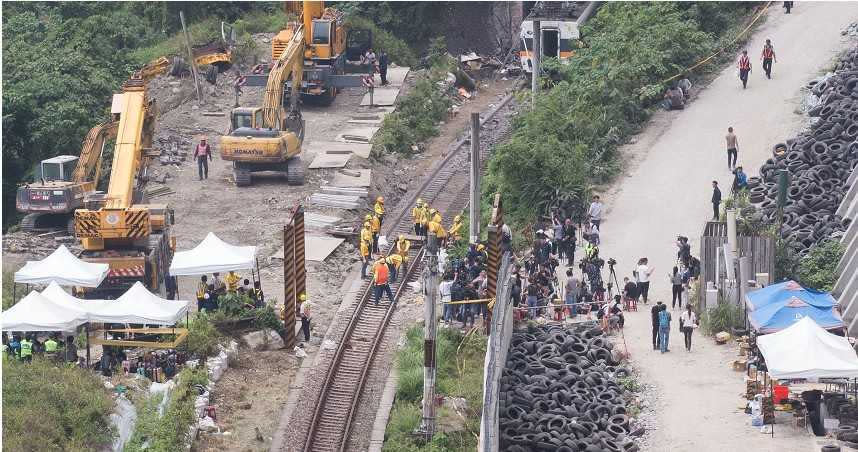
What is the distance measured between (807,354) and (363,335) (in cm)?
1152

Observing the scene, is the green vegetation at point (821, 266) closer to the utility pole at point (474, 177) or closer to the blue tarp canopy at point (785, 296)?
the blue tarp canopy at point (785, 296)

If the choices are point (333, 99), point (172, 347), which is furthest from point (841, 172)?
point (333, 99)

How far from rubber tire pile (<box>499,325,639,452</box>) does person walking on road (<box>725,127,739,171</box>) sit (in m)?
9.90

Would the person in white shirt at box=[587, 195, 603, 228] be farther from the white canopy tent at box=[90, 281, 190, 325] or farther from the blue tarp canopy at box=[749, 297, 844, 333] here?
the white canopy tent at box=[90, 281, 190, 325]

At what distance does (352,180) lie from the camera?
160 ft

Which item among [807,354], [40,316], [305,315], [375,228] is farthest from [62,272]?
[807,354]

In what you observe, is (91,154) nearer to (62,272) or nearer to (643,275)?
(62,272)

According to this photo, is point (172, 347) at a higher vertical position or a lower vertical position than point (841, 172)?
lower

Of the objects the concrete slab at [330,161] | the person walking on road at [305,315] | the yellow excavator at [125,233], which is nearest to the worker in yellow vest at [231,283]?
the person walking on road at [305,315]

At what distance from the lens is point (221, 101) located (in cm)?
5762

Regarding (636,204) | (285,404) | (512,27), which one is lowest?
(285,404)

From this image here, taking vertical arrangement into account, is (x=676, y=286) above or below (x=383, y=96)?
below

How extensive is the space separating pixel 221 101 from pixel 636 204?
18.5 m

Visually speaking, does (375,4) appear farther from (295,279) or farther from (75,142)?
(295,279)
